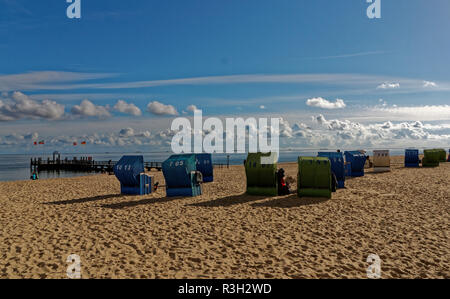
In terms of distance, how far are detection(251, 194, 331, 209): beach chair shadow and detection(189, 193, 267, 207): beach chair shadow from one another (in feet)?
2.77

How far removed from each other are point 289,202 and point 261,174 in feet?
6.83

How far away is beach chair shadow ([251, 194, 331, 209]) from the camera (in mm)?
11984

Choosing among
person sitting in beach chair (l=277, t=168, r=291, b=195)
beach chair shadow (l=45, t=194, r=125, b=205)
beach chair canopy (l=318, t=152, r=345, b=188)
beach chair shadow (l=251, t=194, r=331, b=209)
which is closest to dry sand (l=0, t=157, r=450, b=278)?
beach chair shadow (l=251, t=194, r=331, b=209)

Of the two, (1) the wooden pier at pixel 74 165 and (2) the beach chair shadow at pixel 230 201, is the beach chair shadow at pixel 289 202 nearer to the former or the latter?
(2) the beach chair shadow at pixel 230 201

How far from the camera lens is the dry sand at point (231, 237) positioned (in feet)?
19.8

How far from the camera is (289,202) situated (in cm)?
1259

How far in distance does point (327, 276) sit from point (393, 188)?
12.9 m

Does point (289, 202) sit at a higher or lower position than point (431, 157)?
lower

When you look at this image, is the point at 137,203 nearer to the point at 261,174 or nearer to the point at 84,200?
the point at 84,200

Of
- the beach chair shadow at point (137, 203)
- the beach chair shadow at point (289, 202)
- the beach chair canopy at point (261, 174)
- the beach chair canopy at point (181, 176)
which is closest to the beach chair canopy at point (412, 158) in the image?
the beach chair shadow at point (289, 202)

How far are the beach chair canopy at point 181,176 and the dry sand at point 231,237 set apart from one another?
1.25m

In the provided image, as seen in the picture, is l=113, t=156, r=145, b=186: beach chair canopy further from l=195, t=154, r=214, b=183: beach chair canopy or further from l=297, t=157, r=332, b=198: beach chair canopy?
l=297, t=157, r=332, b=198: beach chair canopy

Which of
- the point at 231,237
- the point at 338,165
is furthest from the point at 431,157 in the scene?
the point at 231,237
